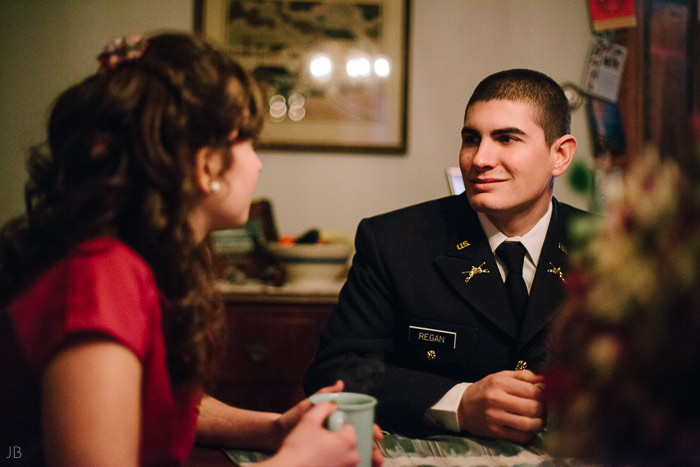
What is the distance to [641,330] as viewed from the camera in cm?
40

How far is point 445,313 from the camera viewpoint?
54.9 inches

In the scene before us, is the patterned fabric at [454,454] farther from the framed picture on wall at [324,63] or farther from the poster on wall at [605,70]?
the poster on wall at [605,70]

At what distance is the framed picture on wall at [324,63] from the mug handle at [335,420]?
206cm

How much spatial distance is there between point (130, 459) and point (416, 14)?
2.40 m

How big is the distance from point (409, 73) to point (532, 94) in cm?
124

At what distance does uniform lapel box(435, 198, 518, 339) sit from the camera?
1.33 meters

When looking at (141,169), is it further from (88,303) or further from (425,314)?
(425,314)

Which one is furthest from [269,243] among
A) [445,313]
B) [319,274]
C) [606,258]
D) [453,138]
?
[606,258]

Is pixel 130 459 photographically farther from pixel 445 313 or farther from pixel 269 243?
pixel 269 243

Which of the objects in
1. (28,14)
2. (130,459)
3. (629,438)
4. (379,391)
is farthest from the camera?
(28,14)

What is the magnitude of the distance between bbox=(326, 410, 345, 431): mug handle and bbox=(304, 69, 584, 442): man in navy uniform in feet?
1.74
